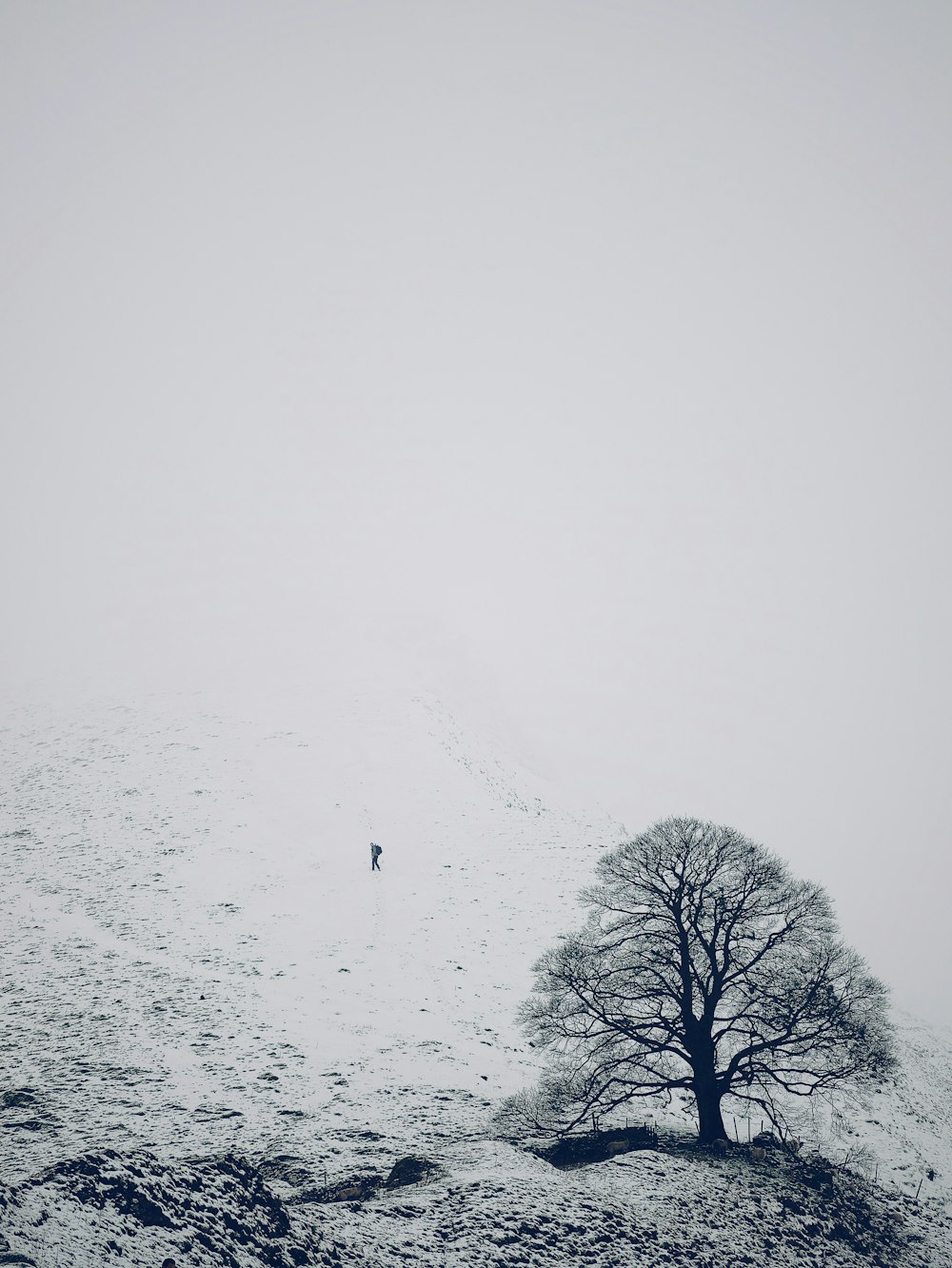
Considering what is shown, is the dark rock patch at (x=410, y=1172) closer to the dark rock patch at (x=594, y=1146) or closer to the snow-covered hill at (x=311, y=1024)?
the snow-covered hill at (x=311, y=1024)

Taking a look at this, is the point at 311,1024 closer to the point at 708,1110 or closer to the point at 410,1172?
the point at 410,1172

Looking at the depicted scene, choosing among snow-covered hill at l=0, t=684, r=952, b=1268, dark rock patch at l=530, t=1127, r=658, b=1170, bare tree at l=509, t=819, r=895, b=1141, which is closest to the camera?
snow-covered hill at l=0, t=684, r=952, b=1268

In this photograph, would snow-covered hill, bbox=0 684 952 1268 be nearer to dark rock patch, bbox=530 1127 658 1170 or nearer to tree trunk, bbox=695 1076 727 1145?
tree trunk, bbox=695 1076 727 1145

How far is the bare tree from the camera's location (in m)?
14.4

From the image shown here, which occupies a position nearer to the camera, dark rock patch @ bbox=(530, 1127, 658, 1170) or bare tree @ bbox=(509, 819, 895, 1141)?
dark rock patch @ bbox=(530, 1127, 658, 1170)

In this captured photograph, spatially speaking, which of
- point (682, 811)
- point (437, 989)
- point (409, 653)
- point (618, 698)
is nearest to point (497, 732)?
point (409, 653)

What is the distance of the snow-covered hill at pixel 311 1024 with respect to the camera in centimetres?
1020

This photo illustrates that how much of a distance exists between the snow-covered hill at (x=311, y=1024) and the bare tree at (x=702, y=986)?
1.76 metres

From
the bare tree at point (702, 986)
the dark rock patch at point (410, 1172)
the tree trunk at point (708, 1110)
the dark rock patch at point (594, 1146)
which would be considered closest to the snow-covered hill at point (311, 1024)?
the dark rock patch at point (410, 1172)

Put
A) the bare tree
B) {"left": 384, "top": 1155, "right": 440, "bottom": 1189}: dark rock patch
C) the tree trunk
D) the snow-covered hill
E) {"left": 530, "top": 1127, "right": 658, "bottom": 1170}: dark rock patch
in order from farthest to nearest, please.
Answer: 1. the tree trunk
2. the bare tree
3. {"left": 530, "top": 1127, "right": 658, "bottom": 1170}: dark rock patch
4. {"left": 384, "top": 1155, "right": 440, "bottom": 1189}: dark rock patch
5. the snow-covered hill

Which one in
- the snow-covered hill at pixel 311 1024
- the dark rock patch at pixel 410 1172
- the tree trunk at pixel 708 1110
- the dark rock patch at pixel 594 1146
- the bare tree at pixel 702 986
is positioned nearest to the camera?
the snow-covered hill at pixel 311 1024

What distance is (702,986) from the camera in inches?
602

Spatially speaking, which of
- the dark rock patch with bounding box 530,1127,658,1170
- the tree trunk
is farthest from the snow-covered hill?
the dark rock patch with bounding box 530,1127,658,1170

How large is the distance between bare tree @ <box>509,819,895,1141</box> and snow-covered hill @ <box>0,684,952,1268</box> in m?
1.76
